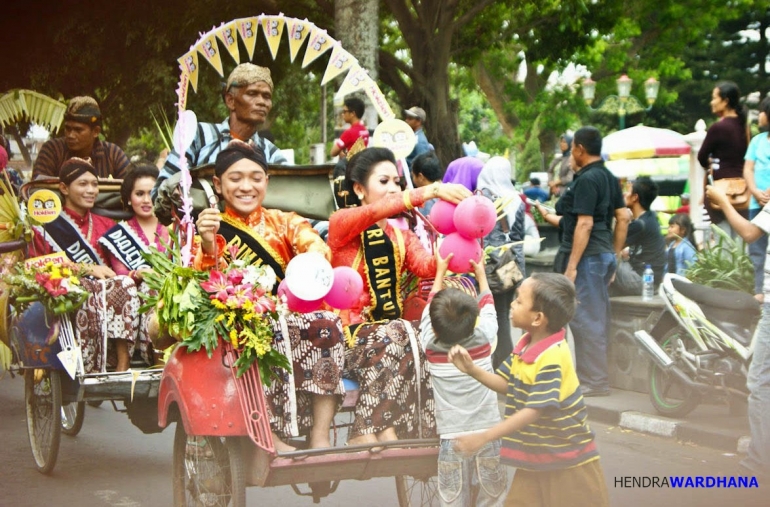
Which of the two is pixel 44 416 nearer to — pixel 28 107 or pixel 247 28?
pixel 247 28

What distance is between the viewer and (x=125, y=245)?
23.4 ft

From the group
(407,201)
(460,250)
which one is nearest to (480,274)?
(460,250)

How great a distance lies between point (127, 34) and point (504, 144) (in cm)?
1675

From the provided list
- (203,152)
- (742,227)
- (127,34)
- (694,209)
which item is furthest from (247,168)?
(127,34)

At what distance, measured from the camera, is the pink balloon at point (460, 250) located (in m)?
4.63

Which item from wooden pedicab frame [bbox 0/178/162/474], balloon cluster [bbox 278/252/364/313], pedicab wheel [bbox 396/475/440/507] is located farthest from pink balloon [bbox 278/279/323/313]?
wooden pedicab frame [bbox 0/178/162/474]

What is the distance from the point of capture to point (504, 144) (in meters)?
32.3

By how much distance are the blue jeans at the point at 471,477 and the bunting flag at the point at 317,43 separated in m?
2.19

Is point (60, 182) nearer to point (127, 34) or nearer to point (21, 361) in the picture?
point (21, 361)

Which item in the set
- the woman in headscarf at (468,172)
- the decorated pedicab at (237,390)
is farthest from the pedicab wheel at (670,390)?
the decorated pedicab at (237,390)

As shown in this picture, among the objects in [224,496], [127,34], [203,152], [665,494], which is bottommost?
[665,494]

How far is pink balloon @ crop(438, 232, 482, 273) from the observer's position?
15.2 feet

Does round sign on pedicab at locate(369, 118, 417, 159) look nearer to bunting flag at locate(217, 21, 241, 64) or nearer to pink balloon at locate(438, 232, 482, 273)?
pink balloon at locate(438, 232, 482, 273)

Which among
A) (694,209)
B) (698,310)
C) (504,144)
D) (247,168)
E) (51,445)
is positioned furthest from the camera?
(504,144)
